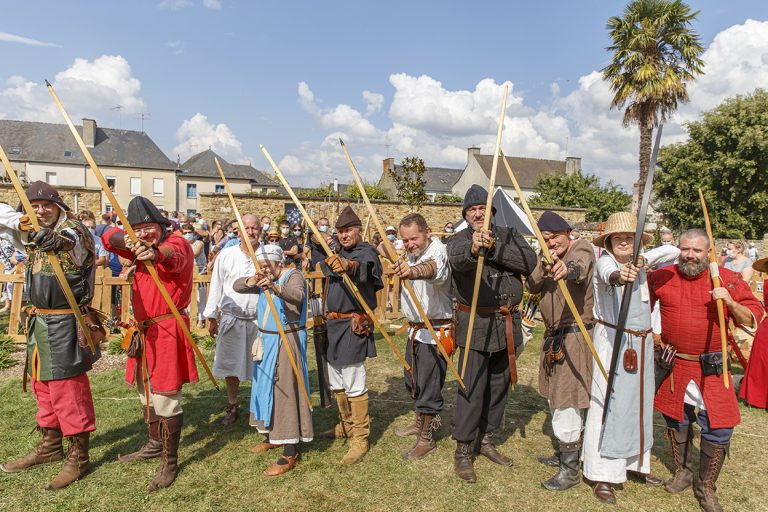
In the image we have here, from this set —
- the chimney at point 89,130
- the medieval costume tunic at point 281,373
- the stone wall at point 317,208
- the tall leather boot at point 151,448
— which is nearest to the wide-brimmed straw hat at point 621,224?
the medieval costume tunic at point 281,373

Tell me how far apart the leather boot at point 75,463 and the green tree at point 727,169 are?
23583 millimetres

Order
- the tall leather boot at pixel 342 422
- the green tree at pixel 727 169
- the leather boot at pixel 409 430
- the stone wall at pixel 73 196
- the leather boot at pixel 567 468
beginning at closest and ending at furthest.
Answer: the leather boot at pixel 567 468
the tall leather boot at pixel 342 422
the leather boot at pixel 409 430
the stone wall at pixel 73 196
the green tree at pixel 727 169

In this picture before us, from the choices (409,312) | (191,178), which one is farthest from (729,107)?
(191,178)

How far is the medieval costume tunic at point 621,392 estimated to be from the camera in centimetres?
350

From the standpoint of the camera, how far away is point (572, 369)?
3.65 metres

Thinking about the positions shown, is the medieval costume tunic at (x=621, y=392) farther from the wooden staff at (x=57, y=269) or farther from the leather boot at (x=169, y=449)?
the wooden staff at (x=57, y=269)

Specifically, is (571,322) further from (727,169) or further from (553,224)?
(727,169)

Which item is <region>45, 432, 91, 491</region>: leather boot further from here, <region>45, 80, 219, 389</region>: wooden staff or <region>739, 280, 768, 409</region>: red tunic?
<region>739, 280, 768, 409</region>: red tunic

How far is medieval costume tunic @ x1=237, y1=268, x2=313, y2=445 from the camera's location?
12.5 ft

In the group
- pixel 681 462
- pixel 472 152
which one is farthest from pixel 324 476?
pixel 472 152

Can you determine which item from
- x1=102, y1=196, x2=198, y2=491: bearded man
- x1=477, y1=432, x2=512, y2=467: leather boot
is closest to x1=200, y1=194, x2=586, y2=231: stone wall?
x1=477, y1=432, x2=512, y2=467: leather boot

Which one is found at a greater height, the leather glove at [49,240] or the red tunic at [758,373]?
the leather glove at [49,240]

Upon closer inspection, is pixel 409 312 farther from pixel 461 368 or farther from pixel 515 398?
pixel 515 398

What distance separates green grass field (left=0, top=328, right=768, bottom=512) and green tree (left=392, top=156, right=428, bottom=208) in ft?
44.7
